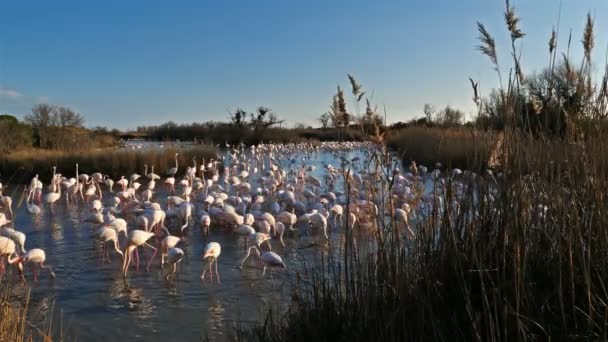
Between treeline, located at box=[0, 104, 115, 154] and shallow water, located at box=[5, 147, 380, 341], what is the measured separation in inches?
561

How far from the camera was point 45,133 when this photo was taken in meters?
25.4

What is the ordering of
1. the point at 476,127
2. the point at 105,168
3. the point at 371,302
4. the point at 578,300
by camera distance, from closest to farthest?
the point at 578,300 < the point at 371,302 < the point at 476,127 < the point at 105,168

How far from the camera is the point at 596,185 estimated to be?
270cm

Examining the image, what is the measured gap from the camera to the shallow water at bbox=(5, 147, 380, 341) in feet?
17.6

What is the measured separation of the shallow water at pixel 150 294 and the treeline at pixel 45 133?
1424cm

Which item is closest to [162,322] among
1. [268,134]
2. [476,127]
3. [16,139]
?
[476,127]

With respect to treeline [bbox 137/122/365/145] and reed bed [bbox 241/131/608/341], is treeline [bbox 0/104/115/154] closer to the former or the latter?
treeline [bbox 137/122/365/145]

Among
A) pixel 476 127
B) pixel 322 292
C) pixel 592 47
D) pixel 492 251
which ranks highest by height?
pixel 592 47

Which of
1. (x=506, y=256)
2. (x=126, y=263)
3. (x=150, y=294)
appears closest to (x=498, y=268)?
(x=506, y=256)

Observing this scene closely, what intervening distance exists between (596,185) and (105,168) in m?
17.7

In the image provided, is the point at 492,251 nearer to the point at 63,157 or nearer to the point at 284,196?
the point at 284,196

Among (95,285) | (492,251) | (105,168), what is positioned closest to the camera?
(492,251)

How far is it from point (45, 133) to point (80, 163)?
833 centimetres

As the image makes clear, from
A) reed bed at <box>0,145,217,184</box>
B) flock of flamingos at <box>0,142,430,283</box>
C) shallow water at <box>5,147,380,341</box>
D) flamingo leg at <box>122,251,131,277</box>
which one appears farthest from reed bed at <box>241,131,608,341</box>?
reed bed at <box>0,145,217,184</box>
